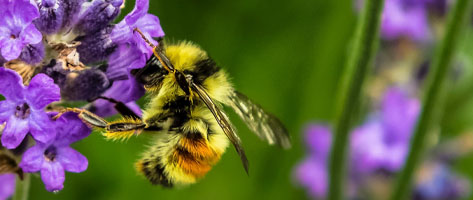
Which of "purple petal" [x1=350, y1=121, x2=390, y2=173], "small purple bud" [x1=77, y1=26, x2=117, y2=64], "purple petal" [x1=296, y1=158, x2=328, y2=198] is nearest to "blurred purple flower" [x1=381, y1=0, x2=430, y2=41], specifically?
"purple petal" [x1=350, y1=121, x2=390, y2=173]

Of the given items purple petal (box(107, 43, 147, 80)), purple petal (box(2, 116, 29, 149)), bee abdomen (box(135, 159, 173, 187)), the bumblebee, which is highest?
purple petal (box(107, 43, 147, 80))

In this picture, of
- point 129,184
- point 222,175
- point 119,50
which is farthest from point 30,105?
point 222,175

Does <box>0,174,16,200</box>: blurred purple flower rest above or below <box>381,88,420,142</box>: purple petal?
above

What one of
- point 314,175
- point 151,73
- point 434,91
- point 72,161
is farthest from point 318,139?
point 72,161

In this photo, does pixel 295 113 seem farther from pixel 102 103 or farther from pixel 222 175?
pixel 102 103

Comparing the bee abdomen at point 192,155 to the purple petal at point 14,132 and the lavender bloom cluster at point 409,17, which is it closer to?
the purple petal at point 14,132

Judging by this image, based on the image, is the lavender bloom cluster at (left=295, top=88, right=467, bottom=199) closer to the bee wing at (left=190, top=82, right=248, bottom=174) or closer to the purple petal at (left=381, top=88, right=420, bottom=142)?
the purple petal at (left=381, top=88, right=420, bottom=142)
